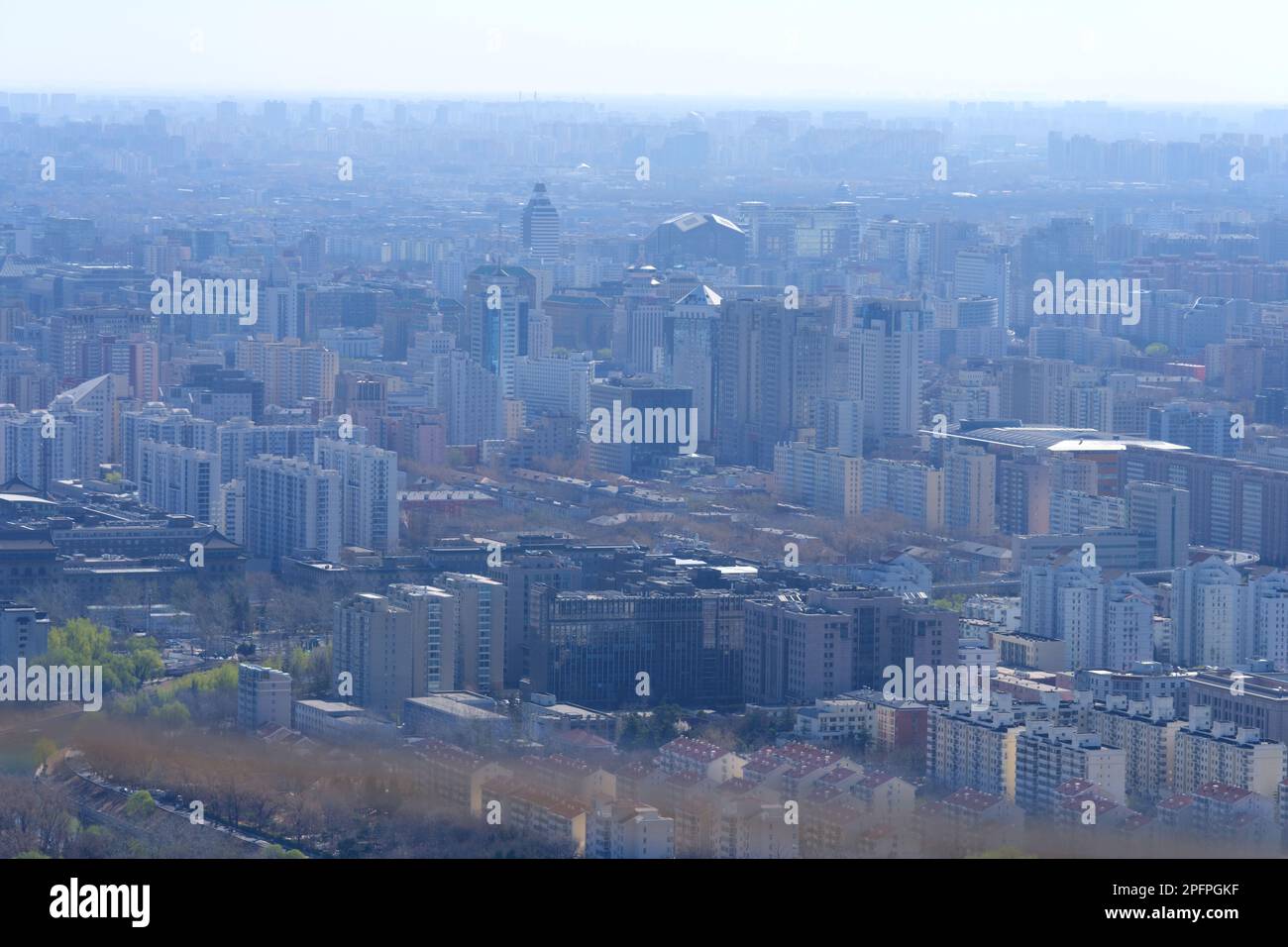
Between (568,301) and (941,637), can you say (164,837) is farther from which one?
(568,301)

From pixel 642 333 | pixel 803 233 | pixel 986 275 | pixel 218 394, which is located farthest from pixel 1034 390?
pixel 803 233

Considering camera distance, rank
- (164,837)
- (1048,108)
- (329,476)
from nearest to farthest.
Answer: (164,837) → (329,476) → (1048,108)

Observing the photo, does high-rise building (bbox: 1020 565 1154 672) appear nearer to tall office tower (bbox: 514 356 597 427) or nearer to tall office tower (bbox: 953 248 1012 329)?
tall office tower (bbox: 514 356 597 427)

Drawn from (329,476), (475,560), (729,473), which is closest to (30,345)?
(729,473)

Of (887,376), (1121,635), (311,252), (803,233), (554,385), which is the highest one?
(803,233)

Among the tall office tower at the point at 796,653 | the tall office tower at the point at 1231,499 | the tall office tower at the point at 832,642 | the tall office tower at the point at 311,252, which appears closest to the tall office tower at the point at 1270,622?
the tall office tower at the point at 832,642

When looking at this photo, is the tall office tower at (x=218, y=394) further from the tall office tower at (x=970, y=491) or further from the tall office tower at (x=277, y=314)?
the tall office tower at (x=970, y=491)

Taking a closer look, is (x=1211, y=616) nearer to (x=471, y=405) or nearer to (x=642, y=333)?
(x=471, y=405)
